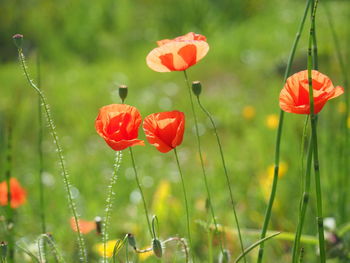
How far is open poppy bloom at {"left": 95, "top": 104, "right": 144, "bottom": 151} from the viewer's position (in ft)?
2.28

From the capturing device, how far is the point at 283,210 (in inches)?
72.5

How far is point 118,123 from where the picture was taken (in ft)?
2.31

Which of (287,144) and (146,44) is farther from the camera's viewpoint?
(146,44)

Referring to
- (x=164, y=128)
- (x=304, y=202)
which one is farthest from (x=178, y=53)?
(x=304, y=202)

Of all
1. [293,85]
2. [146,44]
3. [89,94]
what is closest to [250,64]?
[89,94]

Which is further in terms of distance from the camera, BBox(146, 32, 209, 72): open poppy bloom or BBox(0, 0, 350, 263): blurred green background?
BBox(0, 0, 350, 263): blurred green background

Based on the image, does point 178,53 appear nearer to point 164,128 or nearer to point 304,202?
point 164,128

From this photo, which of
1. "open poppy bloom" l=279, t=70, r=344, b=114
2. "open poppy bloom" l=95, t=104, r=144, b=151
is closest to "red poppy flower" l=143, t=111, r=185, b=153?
"open poppy bloom" l=95, t=104, r=144, b=151

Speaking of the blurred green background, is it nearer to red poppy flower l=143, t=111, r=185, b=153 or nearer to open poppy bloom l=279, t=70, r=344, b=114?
red poppy flower l=143, t=111, r=185, b=153

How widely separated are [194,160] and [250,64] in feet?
6.10

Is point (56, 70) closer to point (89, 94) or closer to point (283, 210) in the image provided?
point (89, 94)

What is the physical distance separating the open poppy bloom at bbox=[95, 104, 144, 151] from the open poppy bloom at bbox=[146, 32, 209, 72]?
10 centimetres

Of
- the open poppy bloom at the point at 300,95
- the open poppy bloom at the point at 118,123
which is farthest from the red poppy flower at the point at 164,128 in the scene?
the open poppy bloom at the point at 300,95

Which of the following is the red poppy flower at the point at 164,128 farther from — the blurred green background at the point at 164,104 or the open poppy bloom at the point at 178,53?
the blurred green background at the point at 164,104
